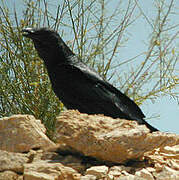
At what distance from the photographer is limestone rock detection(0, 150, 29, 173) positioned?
2.15m

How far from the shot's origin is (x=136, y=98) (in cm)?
434

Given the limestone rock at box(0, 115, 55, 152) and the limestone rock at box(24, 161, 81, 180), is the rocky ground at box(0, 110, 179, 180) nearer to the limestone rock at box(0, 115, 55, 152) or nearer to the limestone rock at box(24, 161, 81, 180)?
the limestone rock at box(24, 161, 81, 180)

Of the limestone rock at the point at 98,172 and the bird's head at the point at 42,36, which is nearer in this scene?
the limestone rock at the point at 98,172

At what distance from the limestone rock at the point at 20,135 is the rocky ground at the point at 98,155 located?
113mm

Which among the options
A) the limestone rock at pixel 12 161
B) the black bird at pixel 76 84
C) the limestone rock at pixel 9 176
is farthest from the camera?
the black bird at pixel 76 84

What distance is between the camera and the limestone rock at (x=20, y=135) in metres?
2.50

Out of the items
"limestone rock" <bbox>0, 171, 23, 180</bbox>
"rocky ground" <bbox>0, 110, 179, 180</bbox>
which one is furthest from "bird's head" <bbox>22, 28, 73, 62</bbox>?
"limestone rock" <bbox>0, 171, 23, 180</bbox>

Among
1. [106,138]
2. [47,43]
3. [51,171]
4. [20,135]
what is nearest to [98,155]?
[106,138]

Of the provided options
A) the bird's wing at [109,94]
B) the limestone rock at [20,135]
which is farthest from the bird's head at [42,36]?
the limestone rock at [20,135]

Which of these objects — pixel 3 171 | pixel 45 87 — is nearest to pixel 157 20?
pixel 45 87

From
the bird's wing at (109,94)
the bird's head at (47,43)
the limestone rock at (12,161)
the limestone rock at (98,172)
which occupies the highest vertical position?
the bird's head at (47,43)

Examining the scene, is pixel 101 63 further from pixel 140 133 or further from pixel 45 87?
pixel 140 133

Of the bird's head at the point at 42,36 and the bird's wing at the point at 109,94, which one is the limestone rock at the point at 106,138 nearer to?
the bird's wing at the point at 109,94

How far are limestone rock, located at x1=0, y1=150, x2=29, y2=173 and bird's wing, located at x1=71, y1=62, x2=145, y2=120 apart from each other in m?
0.84
